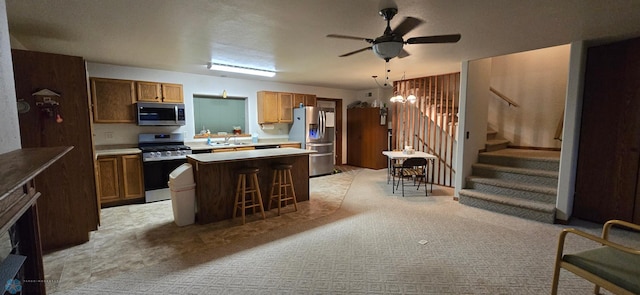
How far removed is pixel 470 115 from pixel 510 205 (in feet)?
4.91

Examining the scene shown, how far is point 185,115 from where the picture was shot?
5055 mm

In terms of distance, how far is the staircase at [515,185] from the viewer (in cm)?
361

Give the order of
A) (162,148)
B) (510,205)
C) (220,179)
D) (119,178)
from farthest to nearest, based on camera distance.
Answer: (162,148), (119,178), (510,205), (220,179)

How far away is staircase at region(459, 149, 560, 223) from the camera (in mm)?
3607

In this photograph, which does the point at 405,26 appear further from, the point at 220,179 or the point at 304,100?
the point at 304,100

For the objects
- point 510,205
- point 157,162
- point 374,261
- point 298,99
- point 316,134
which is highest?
point 298,99

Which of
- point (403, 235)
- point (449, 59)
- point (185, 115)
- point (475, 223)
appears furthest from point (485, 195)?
point (185, 115)

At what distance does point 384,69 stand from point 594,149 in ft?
10.3

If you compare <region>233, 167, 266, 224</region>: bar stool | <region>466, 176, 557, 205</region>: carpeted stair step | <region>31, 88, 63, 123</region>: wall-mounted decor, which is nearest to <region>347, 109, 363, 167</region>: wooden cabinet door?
<region>466, 176, 557, 205</region>: carpeted stair step

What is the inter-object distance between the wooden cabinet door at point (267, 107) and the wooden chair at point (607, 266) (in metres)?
5.27

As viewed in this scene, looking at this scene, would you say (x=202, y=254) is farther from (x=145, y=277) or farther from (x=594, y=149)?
(x=594, y=149)

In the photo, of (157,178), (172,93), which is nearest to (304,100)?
(172,93)

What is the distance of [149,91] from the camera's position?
4555 millimetres

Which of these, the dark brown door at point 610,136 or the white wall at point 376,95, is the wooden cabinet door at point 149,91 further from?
the dark brown door at point 610,136
